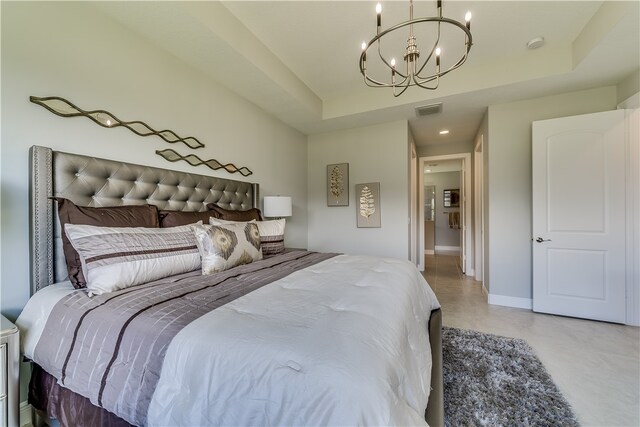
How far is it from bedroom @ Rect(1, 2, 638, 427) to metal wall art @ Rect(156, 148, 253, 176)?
7 cm

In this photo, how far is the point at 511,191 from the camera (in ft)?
10.4

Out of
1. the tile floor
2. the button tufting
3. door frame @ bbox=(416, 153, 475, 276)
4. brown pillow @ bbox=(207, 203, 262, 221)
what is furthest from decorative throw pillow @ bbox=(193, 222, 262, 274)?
door frame @ bbox=(416, 153, 475, 276)

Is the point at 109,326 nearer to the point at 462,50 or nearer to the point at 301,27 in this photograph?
the point at 301,27

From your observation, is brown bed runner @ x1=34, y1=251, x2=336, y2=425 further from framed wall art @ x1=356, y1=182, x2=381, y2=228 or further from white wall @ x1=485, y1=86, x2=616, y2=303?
white wall @ x1=485, y1=86, x2=616, y2=303

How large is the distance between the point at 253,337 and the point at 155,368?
392 mm

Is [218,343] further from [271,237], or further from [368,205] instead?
[368,205]

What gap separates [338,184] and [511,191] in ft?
7.58

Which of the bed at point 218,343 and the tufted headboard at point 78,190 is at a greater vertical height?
the tufted headboard at point 78,190

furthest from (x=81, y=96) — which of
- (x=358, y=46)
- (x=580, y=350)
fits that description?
(x=580, y=350)

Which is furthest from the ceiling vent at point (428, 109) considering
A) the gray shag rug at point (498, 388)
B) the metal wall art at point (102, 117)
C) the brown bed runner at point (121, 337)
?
the brown bed runner at point (121, 337)

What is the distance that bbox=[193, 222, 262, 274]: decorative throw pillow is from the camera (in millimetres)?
1643

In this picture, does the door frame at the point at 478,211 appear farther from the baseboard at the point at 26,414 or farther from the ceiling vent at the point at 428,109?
the baseboard at the point at 26,414

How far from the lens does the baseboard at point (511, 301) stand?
306 cm

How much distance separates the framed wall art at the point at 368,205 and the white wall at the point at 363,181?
67 millimetres
